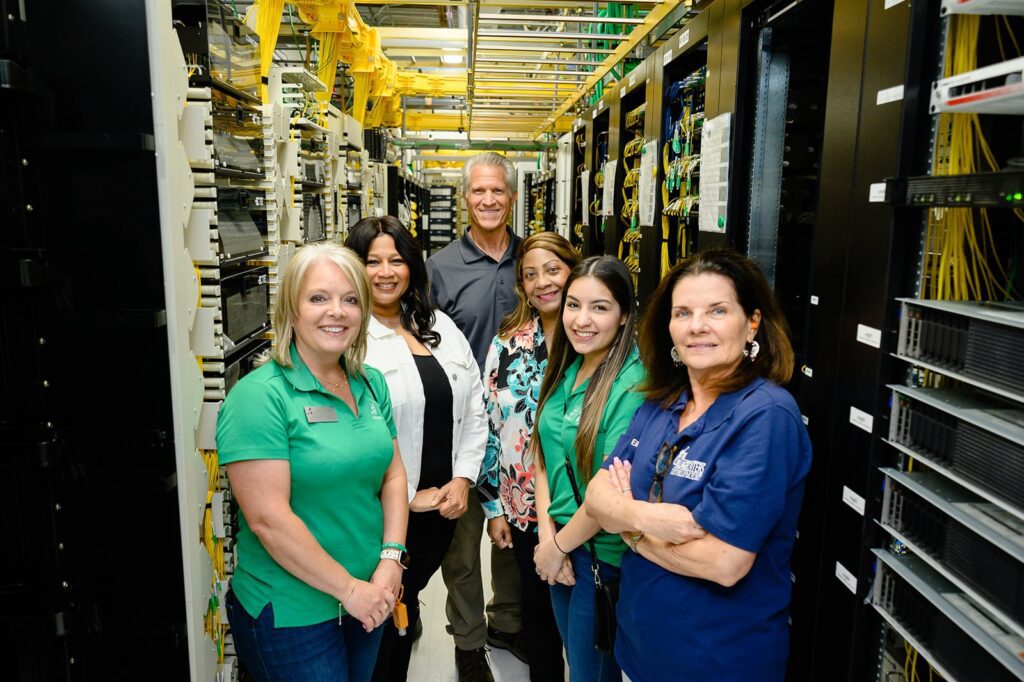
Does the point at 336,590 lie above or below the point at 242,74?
below

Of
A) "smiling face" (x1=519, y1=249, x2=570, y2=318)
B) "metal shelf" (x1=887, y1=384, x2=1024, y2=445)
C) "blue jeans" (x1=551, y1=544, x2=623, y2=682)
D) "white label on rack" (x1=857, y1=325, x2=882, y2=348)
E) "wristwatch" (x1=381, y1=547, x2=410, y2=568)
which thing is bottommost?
"blue jeans" (x1=551, y1=544, x2=623, y2=682)

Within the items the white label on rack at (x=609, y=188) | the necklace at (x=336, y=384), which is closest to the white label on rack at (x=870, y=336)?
the necklace at (x=336, y=384)

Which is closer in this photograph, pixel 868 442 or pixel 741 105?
pixel 868 442

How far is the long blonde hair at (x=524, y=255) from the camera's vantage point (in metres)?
2.41

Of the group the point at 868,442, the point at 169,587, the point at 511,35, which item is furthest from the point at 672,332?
the point at 511,35

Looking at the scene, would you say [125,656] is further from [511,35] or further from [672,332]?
[511,35]

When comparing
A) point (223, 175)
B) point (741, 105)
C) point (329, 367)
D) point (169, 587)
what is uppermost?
point (741, 105)

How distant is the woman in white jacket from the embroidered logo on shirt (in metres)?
0.90

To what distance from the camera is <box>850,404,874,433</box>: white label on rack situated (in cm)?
164

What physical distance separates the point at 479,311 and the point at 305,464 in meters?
1.40

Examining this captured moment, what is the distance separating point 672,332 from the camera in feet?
5.47

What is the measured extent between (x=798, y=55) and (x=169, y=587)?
2.49 metres

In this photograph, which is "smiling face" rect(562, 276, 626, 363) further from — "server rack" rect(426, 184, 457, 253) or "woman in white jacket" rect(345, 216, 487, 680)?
"server rack" rect(426, 184, 457, 253)

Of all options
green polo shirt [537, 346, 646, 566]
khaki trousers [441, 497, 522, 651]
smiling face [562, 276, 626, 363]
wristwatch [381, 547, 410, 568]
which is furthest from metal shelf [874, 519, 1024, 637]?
khaki trousers [441, 497, 522, 651]
